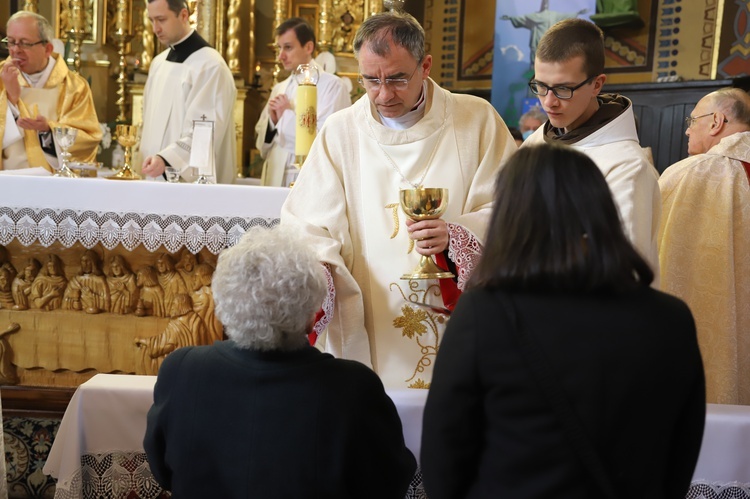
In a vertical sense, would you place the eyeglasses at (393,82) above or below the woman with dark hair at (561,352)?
above

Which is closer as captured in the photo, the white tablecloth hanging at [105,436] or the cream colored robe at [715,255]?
the white tablecloth hanging at [105,436]

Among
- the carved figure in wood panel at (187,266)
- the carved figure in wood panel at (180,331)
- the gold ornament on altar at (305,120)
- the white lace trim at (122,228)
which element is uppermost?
the gold ornament on altar at (305,120)

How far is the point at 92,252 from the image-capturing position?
4105 mm

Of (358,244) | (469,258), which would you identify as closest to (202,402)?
(469,258)

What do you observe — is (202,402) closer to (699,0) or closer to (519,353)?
(519,353)

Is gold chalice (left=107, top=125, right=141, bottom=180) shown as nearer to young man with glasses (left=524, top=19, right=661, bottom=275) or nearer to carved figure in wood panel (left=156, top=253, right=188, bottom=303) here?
carved figure in wood panel (left=156, top=253, right=188, bottom=303)

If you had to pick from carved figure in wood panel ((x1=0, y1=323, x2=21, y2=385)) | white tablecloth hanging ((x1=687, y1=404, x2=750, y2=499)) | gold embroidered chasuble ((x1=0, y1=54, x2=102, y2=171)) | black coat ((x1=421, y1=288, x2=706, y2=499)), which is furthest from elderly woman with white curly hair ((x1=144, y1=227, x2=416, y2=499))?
gold embroidered chasuble ((x1=0, y1=54, x2=102, y2=171))

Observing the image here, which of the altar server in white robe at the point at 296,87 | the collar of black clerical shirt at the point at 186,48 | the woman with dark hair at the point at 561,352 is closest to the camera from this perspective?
the woman with dark hair at the point at 561,352

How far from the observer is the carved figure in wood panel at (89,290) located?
4.09 metres

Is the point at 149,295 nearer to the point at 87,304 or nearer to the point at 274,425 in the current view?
the point at 87,304

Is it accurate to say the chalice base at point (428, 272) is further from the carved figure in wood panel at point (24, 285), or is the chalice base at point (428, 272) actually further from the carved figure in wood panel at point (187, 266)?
the carved figure in wood panel at point (24, 285)

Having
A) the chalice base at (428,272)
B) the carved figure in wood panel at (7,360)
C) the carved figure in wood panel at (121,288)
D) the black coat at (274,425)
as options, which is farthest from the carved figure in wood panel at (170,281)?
the black coat at (274,425)

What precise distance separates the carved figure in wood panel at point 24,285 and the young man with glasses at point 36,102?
3.97ft

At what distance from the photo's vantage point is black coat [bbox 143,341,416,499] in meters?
1.92
